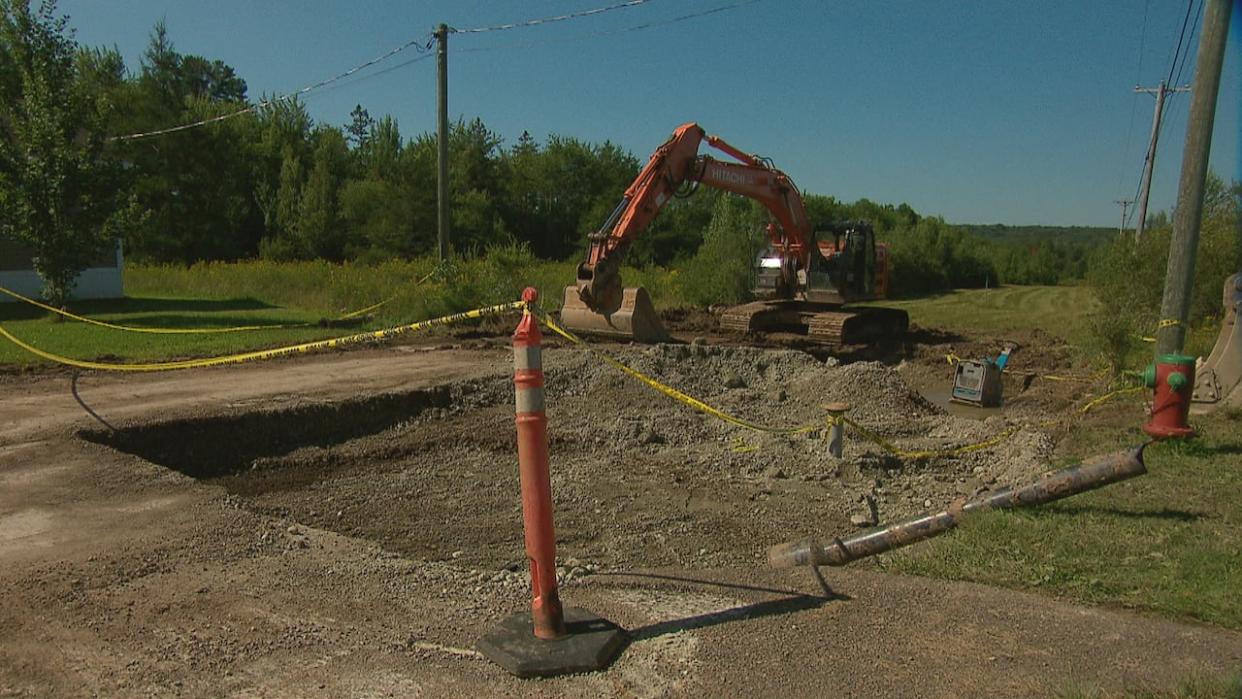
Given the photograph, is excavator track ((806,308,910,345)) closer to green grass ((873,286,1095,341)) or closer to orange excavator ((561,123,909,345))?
orange excavator ((561,123,909,345))

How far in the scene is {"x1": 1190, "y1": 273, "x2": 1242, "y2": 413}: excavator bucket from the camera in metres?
8.91

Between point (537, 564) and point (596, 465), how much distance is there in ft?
16.8

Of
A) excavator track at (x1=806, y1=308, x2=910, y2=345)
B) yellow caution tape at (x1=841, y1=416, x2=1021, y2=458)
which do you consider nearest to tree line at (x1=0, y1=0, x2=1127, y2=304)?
excavator track at (x1=806, y1=308, x2=910, y2=345)

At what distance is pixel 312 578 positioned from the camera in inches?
185

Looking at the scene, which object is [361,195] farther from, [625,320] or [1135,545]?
[1135,545]

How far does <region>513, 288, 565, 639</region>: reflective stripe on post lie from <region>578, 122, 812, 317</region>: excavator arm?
10.7 meters

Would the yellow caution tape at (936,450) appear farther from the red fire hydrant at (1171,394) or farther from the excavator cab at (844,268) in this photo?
the excavator cab at (844,268)

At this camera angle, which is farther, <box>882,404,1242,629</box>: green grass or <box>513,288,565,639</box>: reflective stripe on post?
<box>882,404,1242,629</box>: green grass

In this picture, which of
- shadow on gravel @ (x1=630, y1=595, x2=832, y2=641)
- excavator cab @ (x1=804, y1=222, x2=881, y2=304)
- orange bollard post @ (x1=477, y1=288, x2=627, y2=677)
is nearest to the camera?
orange bollard post @ (x1=477, y1=288, x2=627, y2=677)

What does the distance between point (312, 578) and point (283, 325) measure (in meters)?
15.6

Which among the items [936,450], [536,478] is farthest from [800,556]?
[936,450]

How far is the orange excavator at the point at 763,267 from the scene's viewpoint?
15.0 metres

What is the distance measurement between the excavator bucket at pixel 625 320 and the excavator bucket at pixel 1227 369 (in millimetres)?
8655

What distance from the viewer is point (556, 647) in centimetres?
369
